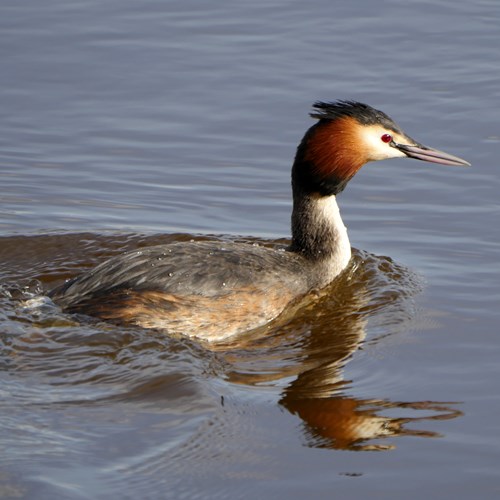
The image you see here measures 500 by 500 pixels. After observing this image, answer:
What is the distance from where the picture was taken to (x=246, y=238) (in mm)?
9266

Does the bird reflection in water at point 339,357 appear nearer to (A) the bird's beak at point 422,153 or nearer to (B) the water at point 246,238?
(B) the water at point 246,238

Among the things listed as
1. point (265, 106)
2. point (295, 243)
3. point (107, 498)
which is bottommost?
point (107, 498)

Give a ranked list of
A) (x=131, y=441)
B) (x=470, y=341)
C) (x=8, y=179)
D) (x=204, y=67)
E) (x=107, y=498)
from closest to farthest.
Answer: (x=107, y=498) → (x=131, y=441) → (x=470, y=341) → (x=8, y=179) → (x=204, y=67)

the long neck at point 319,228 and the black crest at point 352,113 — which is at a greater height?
the black crest at point 352,113

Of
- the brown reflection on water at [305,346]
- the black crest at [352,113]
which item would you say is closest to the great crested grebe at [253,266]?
the black crest at [352,113]

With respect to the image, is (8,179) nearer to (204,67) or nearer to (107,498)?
(204,67)

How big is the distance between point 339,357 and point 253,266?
0.98 meters

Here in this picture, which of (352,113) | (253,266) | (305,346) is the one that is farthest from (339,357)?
(352,113)

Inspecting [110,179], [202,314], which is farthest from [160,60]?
[202,314]

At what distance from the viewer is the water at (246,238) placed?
5.94 meters

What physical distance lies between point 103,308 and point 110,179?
2.90 metres

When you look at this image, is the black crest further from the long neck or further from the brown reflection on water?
the brown reflection on water

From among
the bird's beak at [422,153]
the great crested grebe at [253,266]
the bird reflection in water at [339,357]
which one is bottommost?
the bird reflection in water at [339,357]

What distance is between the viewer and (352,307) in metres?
8.41
